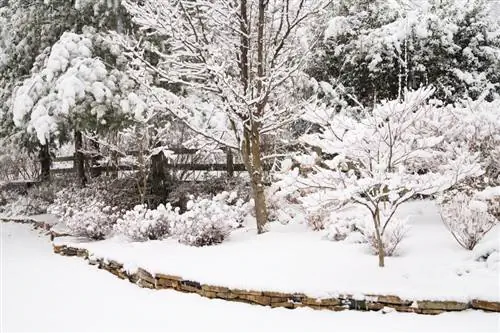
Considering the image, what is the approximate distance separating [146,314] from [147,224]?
2.29 m

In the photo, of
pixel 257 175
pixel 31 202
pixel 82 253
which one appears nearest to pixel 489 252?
pixel 257 175

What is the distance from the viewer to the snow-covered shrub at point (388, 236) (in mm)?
4688

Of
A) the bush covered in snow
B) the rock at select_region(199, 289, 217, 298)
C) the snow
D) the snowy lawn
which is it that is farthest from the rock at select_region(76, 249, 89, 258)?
the bush covered in snow

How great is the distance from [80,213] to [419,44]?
7.06 metres

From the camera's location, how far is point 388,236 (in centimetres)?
480

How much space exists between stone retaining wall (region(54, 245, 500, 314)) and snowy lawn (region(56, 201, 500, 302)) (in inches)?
1.8

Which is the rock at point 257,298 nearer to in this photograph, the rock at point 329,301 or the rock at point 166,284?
the rock at point 329,301

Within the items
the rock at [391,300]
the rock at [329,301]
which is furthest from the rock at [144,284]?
the rock at [391,300]

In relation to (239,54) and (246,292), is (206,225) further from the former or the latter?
(239,54)

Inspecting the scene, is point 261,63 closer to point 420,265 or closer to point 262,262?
point 262,262

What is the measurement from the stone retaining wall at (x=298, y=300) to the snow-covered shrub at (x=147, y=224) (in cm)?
124

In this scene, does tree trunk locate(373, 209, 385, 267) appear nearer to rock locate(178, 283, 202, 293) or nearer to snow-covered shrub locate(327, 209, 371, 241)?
snow-covered shrub locate(327, 209, 371, 241)

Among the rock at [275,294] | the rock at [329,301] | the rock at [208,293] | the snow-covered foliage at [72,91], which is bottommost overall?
the rock at [208,293]

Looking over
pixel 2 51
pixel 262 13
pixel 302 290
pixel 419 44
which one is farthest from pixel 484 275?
pixel 2 51
